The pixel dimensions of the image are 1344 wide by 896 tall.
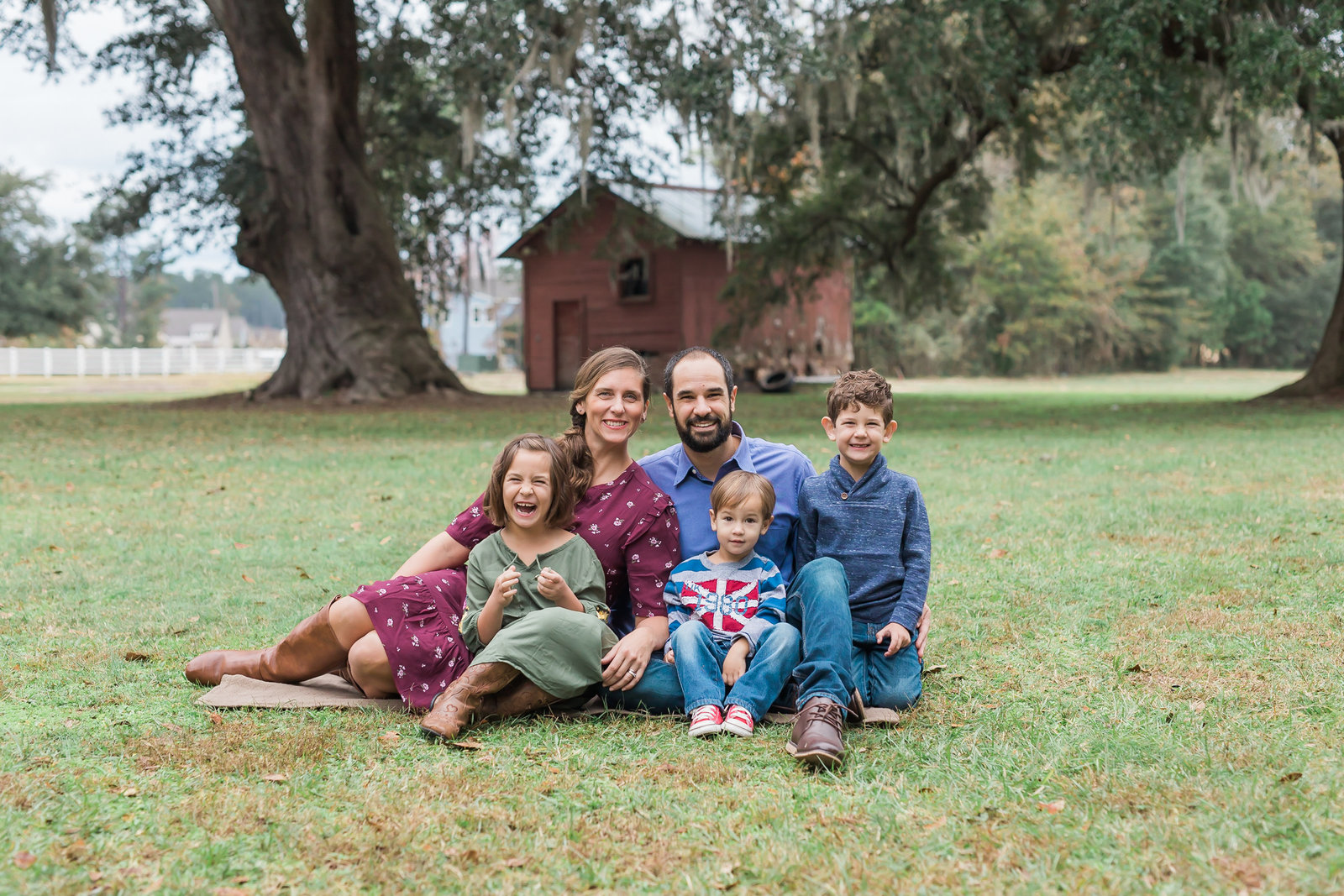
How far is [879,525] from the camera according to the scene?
4152 millimetres

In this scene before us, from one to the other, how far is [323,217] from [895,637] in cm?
1899

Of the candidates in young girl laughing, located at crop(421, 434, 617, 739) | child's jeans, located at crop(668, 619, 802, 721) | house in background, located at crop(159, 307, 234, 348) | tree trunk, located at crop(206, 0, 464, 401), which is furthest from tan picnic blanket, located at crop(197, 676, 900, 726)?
house in background, located at crop(159, 307, 234, 348)

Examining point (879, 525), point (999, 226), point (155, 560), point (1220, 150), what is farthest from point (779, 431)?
point (1220, 150)

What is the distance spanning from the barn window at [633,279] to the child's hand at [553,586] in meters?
26.3

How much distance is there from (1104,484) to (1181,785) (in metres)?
7.02

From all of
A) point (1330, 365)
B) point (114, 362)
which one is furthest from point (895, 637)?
point (114, 362)

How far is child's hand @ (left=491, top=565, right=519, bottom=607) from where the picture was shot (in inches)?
149

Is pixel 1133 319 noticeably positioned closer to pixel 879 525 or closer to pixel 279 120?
pixel 279 120

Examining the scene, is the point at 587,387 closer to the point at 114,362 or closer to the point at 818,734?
the point at 818,734

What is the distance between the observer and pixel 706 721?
3762 millimetres

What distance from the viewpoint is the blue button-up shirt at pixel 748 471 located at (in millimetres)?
4289

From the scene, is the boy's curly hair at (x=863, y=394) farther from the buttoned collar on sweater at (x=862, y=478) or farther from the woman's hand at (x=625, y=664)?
the woman's hand at (x=625, y=664)

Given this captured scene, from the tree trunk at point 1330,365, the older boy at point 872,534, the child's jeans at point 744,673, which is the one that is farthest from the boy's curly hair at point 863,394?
the tree trunk at point 1330,365

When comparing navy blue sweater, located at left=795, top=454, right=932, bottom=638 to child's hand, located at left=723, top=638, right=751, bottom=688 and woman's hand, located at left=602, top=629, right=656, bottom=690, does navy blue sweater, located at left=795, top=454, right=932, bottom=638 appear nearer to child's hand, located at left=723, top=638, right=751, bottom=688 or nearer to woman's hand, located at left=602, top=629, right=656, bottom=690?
child's hand, located at left=723, top=638, right=751, bottom=688
